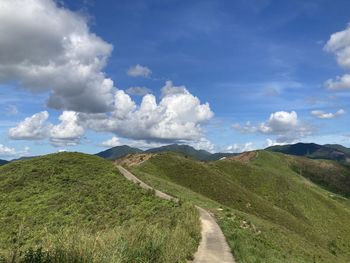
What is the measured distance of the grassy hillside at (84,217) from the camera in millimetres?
12625

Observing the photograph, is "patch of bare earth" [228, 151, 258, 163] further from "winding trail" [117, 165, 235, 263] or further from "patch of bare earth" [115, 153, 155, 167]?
"winding trail" [117, 165, 235, 263]

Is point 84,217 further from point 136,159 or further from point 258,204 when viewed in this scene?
point 136,159

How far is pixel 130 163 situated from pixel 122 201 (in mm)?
58130

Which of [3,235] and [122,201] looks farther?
[122,201]

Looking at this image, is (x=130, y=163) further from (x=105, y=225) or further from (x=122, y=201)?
(x=105, y=225)

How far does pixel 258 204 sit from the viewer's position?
6894cm

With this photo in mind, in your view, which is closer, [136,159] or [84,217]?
[84,217]

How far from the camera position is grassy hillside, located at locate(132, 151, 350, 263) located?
3853 cm

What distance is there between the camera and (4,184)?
55656mm

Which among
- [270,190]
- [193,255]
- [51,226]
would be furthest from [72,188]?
[270,190]

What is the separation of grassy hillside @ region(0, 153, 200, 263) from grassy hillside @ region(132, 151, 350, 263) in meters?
5.76

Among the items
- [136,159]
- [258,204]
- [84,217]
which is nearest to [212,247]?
[84,217]

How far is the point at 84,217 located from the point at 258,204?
3677 cm

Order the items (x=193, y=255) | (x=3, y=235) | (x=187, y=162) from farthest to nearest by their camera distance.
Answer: (x=187, y=162) → (x=3, y=235) → (x=193, y=255)
